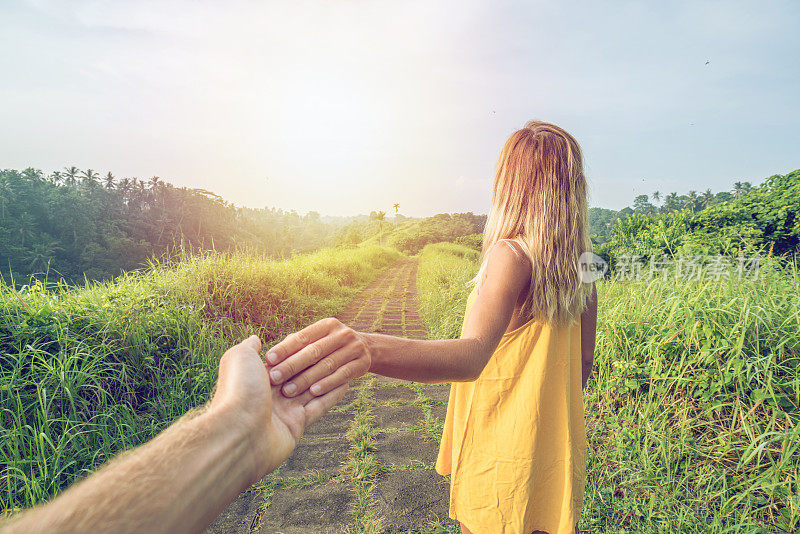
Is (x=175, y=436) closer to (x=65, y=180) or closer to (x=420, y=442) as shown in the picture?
(x=420, y=442)

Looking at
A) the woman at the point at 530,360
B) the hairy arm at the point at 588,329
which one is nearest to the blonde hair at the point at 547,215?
the woman at the point at 530,360

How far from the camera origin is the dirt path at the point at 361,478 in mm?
2045

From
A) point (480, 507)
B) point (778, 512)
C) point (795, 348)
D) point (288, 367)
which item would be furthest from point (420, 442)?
point (795, 348)

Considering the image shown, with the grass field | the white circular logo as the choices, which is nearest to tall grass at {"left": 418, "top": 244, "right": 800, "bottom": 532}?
the grass field

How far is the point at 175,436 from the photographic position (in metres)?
0.67

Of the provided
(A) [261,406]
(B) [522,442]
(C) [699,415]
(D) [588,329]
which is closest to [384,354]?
(A) [261,406]

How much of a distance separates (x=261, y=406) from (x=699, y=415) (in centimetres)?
257

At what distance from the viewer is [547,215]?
115 centimetres

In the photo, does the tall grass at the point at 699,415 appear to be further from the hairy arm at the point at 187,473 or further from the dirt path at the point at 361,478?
the hairy arm at the point at 187,473

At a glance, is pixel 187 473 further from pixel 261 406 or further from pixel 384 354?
pixel 384 354

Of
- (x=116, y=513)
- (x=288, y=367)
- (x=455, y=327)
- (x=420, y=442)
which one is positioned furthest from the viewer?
(x=455, y=327)

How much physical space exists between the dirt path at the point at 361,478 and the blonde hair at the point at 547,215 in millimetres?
1578

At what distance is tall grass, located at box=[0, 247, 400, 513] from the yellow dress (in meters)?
2.35

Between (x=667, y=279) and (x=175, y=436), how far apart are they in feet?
13.9
